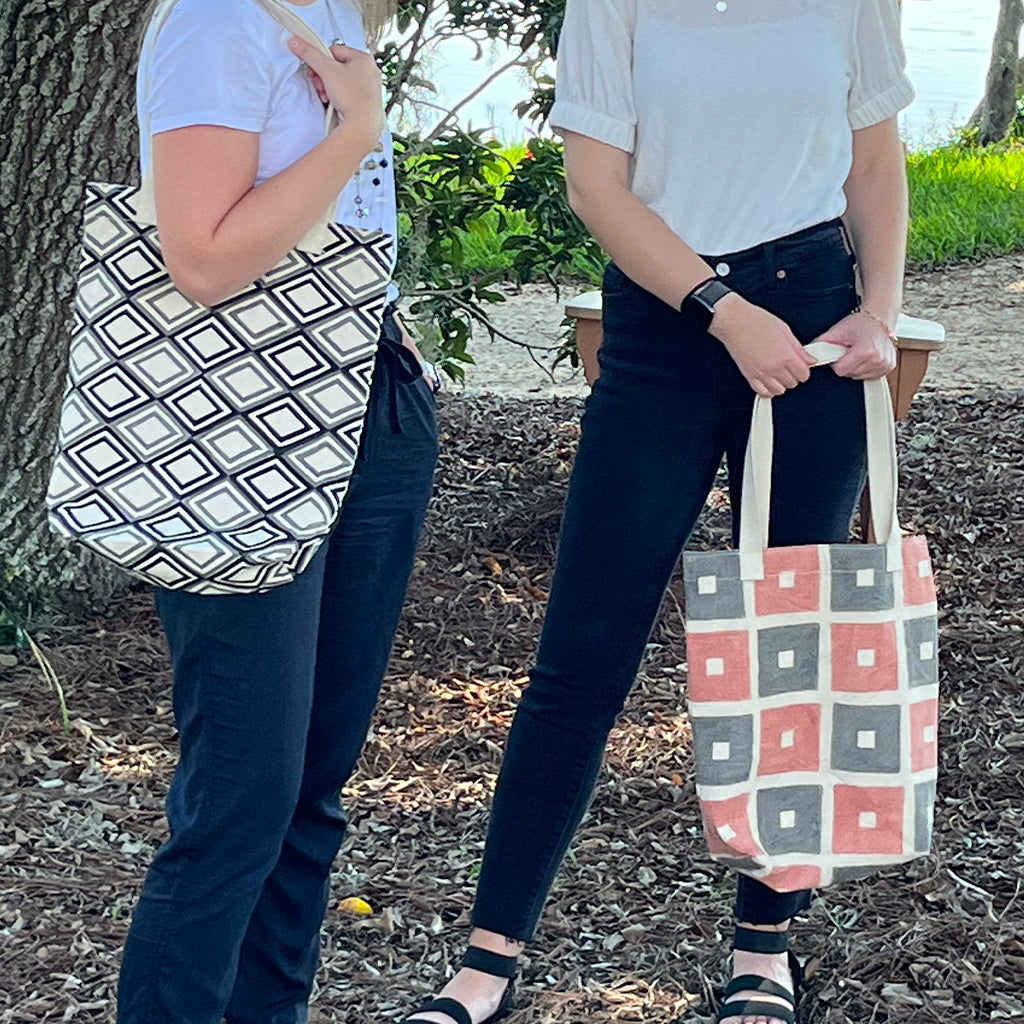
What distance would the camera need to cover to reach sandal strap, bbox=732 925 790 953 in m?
2.67

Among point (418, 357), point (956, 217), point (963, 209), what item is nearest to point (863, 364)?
point (418, 357)

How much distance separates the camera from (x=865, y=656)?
237 centimetres

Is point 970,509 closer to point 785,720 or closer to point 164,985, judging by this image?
point 785,720

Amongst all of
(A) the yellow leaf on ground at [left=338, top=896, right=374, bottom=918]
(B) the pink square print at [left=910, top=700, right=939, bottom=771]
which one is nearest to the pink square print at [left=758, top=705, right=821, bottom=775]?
(B) the pink square print at [left=910, top=700, right=939, bottom=771]

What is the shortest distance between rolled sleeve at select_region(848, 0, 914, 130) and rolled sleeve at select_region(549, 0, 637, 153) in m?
0.35

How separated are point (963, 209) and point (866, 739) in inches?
315

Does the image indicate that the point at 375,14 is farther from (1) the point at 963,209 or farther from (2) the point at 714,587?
(1) the point at 963,209

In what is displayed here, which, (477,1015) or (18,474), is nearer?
(477,1015)

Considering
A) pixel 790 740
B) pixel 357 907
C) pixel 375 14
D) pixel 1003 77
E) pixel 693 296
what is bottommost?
pixel 357 907

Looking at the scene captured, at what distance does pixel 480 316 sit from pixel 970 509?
1.69m

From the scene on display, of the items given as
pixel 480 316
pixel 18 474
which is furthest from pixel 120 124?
pixel 480 316

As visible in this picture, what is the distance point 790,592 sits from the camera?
2357 mm

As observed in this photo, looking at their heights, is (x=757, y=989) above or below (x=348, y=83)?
below

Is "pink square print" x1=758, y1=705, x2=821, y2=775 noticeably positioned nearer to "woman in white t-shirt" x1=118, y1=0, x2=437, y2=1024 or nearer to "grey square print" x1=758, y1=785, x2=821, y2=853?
"grey square print" x1=758, y1=785, x2=821, y2=853
